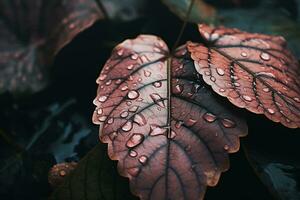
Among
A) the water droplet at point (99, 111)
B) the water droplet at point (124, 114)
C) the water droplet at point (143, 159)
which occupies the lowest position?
the water droplet at point (143, 159)

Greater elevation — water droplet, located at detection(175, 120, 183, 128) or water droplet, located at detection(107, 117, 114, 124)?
water droplet, located at detection(107, 117, 114, 124)

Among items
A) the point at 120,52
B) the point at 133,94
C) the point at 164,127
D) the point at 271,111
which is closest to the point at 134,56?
the point at 120,52

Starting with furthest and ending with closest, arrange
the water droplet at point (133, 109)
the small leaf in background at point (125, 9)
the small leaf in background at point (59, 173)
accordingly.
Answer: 1. the small leaf in background at point (125, 9)
2. the small leaf in background at point (59, 173)
3. the water droplet at point (133, 109)

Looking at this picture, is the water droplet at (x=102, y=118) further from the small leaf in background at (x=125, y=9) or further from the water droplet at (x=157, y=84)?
the small leaf in background at (x=125, y=9)

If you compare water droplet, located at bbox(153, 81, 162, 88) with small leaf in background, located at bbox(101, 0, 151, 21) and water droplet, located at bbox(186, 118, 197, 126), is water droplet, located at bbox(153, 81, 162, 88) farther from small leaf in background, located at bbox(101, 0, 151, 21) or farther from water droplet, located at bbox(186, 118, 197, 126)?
small leaf in background, located at bbox(101, 0, 151, 21)

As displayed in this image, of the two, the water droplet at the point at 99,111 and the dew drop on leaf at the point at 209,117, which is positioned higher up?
the water droplet at the point at 99,111

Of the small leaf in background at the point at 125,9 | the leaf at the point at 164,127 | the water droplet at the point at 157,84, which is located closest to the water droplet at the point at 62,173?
the leaf at the point at 164,127

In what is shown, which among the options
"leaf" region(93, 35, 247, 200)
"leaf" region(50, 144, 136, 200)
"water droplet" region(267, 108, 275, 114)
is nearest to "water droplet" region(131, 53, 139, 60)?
"leaf" region(93, 35, 247, 200)
